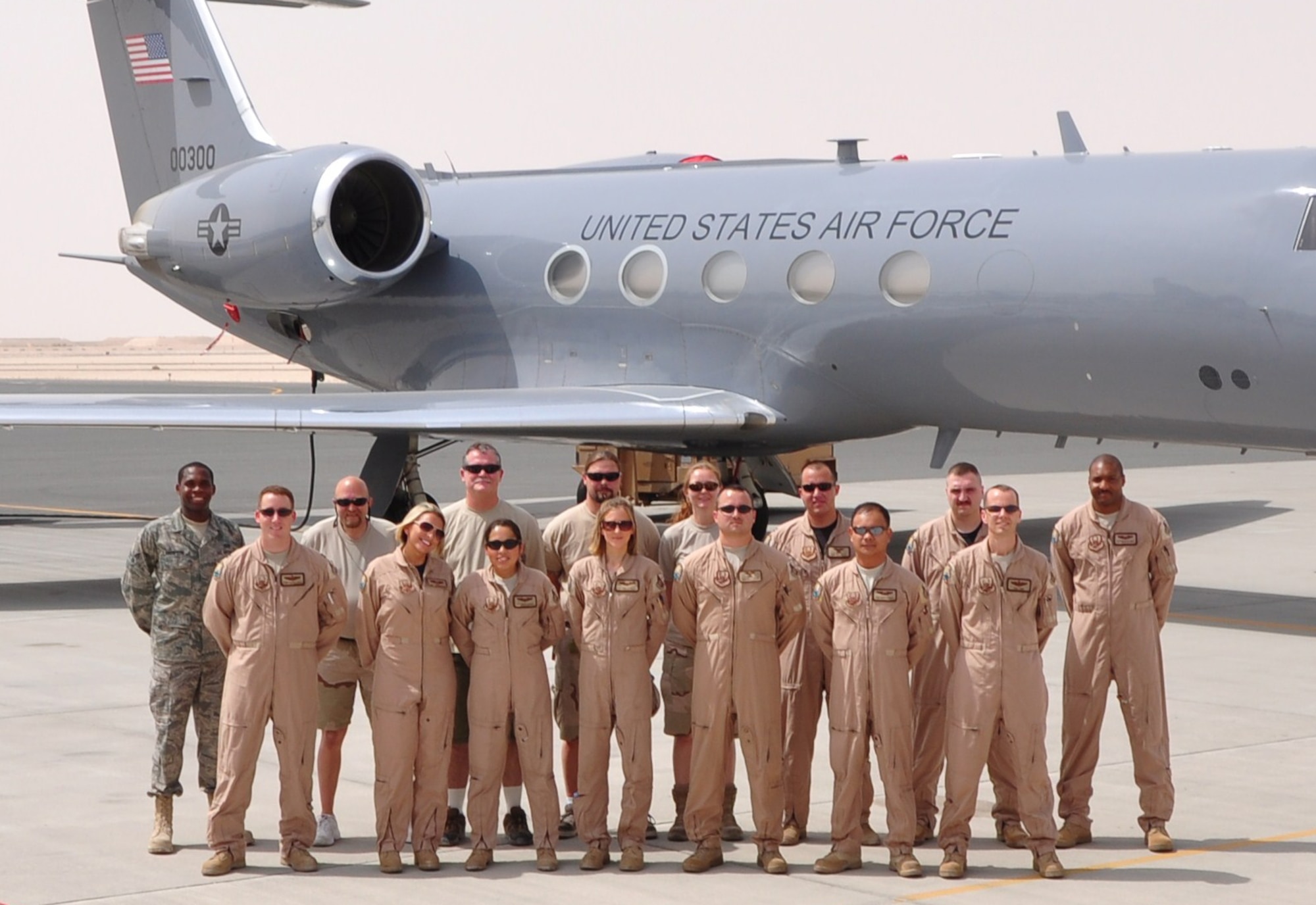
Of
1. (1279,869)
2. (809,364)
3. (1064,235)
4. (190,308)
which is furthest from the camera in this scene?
(190,308)

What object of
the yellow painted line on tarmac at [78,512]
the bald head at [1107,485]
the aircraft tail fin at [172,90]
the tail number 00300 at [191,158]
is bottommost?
the bald head at [1107,485]

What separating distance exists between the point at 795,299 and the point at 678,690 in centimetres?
821

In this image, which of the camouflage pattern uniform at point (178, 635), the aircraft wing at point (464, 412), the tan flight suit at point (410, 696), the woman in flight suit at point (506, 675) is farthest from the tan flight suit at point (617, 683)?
the aircraft wing at point (464, 412)

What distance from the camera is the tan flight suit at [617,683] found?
24.9ft

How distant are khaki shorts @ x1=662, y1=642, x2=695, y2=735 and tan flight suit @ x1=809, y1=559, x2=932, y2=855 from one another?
2.50 ft

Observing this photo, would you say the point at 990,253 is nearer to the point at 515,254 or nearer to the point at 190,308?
the point at 515,254

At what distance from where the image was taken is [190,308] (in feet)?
69.8

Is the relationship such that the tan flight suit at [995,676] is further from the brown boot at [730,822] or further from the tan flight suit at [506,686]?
the tan flight suit at [506,686]

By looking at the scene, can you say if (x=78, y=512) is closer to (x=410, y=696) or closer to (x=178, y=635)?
(x=178, y=635)

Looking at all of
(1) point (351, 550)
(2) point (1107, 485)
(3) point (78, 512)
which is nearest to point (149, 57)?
(3) point (78, 512)

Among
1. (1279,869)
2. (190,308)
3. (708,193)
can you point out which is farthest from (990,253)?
(190,308)

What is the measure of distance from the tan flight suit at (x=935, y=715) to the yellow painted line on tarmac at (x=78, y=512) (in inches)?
615

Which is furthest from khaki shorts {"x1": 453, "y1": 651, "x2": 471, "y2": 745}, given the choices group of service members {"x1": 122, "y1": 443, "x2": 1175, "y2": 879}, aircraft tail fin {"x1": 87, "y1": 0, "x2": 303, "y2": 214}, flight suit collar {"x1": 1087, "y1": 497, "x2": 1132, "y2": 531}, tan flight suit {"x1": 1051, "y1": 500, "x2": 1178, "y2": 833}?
aircraft tail fin {"x1": 87, "y1": 0, "x2": 303, "y2": 214}

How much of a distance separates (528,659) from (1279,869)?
304cm
